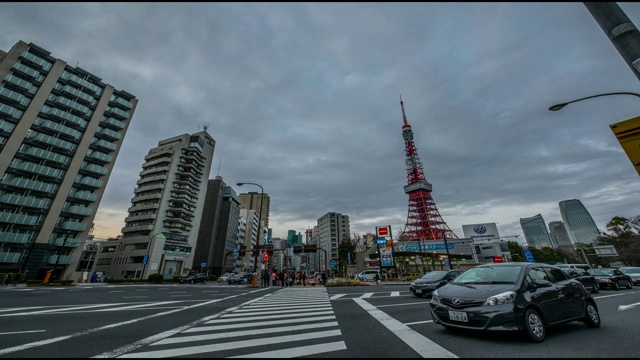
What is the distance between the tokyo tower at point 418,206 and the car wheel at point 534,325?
217 feet

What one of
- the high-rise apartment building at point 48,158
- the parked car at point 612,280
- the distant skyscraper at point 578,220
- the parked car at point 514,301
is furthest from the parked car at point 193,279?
the distant skyscraper at point 578,220

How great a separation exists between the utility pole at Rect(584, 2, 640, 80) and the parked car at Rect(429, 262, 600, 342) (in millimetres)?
4041

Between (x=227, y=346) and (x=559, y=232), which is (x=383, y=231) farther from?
(x=559, y=232)

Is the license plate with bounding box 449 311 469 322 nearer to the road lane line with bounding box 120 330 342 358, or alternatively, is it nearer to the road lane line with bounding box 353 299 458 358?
the road lane line with bounding box 353 299 458 358

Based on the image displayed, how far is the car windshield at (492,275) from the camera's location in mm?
5410

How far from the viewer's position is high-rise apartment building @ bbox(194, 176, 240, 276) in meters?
68.2

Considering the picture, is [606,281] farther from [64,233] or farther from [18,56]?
[18,56]

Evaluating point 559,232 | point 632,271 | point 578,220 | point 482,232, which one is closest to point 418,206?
point 482,232

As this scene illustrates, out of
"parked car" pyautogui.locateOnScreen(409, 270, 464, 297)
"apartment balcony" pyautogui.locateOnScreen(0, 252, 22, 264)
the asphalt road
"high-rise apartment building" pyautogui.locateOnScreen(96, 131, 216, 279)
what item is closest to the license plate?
the asphalt road

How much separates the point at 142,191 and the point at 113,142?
13.9 meters

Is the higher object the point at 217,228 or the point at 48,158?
the point at 48,158

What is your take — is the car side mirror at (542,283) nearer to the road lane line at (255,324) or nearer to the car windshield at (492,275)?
the car windshield at (492,275)

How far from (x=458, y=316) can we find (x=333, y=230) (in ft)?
384

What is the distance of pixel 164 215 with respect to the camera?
180 ft
